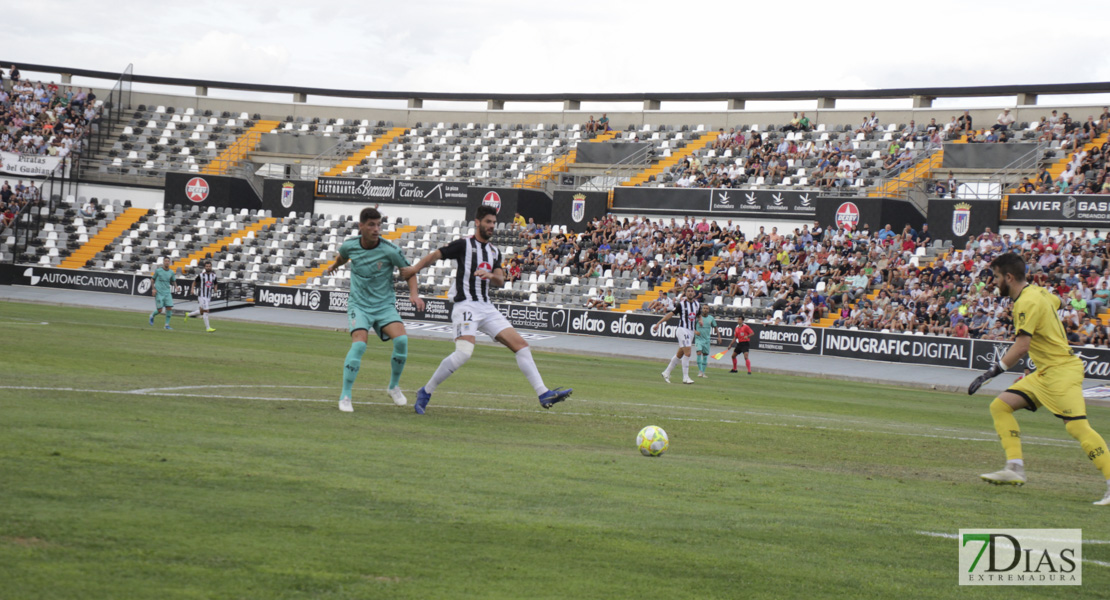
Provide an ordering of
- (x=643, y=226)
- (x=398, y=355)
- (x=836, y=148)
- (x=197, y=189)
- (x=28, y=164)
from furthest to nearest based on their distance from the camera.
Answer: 1. (x=197, y=189)
2. (x=28, y=164)
3. (x=836, y=148)
4. (x=643, y=226)
5. (x=398, y=355)

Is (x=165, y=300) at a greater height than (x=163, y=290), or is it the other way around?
(x=163, y=290)

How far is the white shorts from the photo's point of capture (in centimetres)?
1318

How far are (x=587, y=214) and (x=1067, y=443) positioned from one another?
128ft

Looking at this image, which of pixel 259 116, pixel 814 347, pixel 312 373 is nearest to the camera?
pixel 312 373

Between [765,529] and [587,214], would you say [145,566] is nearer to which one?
[765,529]

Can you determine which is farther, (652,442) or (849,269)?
(849,269)

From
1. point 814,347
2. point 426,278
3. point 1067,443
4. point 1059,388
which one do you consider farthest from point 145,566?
point 426,278

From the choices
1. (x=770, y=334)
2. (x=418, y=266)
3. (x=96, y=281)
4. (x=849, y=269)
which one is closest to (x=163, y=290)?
(x=96, y=281)

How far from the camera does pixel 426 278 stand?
52281 mm

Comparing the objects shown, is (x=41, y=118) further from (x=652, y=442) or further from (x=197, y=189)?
(x=652, y=442)

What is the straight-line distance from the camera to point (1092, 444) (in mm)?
10109

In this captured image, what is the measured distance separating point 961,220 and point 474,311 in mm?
35598

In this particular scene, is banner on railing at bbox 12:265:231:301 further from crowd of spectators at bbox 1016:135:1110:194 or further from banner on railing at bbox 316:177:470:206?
crowd of spectators at bbox 1016:135:1110:194

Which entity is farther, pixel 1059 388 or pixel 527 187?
pixel 527 187
